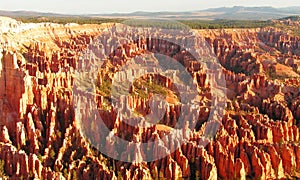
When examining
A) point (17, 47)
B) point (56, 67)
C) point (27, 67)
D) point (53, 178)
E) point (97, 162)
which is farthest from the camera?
point (17, 47)

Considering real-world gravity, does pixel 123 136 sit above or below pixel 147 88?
above

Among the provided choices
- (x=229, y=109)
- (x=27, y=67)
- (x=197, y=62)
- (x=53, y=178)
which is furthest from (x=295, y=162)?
(x=197, y=62)

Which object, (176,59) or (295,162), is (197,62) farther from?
(295,162)

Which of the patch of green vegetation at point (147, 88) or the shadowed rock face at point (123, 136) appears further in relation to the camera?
the patch of green vegetation at point (147, 88)

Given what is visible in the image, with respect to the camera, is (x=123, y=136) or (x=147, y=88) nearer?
(x=123, y=136)

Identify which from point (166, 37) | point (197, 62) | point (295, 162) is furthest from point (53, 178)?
Result: point (166, 37)

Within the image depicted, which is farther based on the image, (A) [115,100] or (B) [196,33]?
(B) [196,33]

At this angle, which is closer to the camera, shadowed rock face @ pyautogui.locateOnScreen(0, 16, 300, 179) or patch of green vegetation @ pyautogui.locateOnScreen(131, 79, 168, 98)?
shadowed rock face @ pyautogui.locateOnScreen(0, 16, 300, 179)

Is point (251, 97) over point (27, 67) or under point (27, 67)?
under

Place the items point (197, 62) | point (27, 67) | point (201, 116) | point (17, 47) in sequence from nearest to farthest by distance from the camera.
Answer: point (201, 116) < point (27, 67) < point (17, 47) < point (197, 62)
